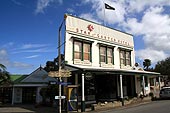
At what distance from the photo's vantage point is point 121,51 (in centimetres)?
2719

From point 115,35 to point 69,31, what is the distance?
7493 mm

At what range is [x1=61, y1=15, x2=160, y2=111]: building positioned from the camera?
20.6 m

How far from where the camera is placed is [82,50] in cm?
2194

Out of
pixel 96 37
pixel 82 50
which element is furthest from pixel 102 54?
pixel 82 50

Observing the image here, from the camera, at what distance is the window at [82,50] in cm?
2144

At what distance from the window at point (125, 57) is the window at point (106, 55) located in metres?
2.14

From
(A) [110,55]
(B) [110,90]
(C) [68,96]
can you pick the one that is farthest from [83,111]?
(A) [110,55]

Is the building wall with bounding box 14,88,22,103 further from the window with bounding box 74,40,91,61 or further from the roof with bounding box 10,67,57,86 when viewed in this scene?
the window with bounding box 74,40,91,61

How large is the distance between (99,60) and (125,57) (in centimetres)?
531

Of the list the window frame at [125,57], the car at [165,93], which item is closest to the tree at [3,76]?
the window frame at [125,57]

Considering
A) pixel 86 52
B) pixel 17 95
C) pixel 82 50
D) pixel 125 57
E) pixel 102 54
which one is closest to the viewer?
pixel 82 50

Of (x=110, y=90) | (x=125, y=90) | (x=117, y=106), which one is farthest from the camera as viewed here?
(x=125, y=90)

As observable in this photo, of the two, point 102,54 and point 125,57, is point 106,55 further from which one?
point 125,57

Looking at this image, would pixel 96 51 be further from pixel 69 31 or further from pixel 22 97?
pixel 22 97
